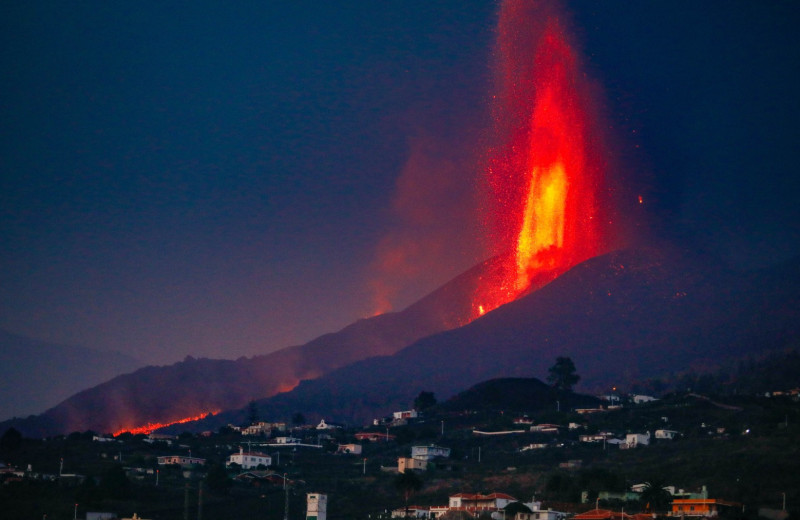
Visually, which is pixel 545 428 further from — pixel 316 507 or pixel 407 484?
pixel 316 507

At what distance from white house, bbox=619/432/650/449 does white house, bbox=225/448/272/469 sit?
32982mm

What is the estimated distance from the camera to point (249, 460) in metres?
124

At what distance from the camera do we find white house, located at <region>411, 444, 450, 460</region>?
414 feet

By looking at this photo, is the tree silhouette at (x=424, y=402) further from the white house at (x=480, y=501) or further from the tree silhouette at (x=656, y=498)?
the tree silhouette at (x=656, y=498)

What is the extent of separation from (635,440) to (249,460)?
35621mm

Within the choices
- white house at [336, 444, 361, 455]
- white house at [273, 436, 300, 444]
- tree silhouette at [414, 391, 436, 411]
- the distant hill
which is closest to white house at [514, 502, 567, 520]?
white house at [336, 444, 361, 455]

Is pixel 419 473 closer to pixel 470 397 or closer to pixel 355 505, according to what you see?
pixel 355 505

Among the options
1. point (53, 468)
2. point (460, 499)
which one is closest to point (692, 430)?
point (460, 499)

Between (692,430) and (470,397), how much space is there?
5486 cm

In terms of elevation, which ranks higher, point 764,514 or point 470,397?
point 470,397

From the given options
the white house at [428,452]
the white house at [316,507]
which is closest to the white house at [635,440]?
the white house at [428,452]

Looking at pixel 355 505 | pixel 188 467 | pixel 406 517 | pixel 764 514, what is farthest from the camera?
pixel 188 467

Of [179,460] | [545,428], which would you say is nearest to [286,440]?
[179,460]

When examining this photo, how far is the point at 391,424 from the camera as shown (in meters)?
165
